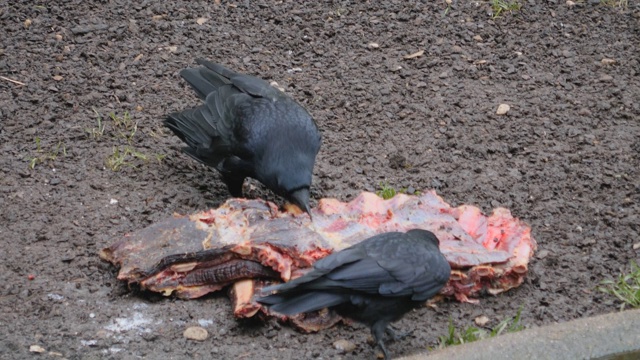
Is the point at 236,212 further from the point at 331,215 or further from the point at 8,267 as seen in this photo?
the point at 8,267

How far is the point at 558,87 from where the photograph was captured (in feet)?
23.1

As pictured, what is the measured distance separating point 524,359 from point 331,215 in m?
1.46

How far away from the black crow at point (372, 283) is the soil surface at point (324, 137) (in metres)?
0.32

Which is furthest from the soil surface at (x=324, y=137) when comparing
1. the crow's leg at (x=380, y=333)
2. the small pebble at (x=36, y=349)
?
→ the crow's leg at (x=380, y=333)

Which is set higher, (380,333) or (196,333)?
(380,333)

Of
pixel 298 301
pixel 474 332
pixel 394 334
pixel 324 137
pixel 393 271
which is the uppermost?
pixel 393 271

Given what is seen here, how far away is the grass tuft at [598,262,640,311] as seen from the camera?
188 inches

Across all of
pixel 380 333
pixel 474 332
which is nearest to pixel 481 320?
pixel 474 332

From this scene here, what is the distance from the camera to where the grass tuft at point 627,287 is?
15.7 feet

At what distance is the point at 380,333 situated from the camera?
439 cm

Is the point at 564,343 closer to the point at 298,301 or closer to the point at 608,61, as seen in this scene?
the point at 298,301

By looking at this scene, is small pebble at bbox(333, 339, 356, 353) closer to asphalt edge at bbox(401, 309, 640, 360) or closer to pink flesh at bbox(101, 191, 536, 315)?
pink flesh at bbox(101, 191, 536, 315)

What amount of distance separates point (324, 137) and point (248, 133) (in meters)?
0.97

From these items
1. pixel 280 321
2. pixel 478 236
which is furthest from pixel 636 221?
pixel 280 321
